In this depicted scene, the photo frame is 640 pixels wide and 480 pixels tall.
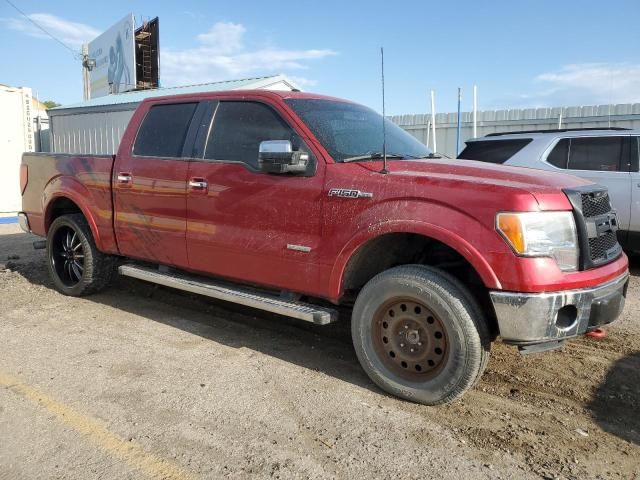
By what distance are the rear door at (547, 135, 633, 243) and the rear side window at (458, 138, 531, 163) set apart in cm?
46

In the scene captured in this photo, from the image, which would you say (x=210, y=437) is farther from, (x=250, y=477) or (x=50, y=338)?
(x=50, y=338)

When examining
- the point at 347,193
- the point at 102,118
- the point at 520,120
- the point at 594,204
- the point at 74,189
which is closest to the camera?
the point at 594,204

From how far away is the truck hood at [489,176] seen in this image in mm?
3092

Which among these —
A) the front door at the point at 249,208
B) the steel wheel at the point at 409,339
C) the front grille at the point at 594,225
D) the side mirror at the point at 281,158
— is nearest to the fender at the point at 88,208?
the front door at the point at 249,208

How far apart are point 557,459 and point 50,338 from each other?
395 cm

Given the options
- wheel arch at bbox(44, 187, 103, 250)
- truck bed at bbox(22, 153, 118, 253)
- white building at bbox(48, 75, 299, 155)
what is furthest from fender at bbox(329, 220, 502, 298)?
white building at bbox(48, 75, 299, 155)

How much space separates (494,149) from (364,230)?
4916 millimetres

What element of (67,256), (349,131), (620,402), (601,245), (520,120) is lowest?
(620,402)

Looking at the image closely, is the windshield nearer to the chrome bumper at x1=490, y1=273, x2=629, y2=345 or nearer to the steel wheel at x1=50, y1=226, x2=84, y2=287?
the chrome bumper at x1=490, y1=273, x2=629, y2=345

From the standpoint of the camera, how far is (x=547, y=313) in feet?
9.83

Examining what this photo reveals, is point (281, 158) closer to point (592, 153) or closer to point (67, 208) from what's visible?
point (67, 208)

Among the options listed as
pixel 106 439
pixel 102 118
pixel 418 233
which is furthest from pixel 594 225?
pixel 102 118

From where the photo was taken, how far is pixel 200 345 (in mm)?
4410

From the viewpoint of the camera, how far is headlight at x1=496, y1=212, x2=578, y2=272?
9.78 ft
